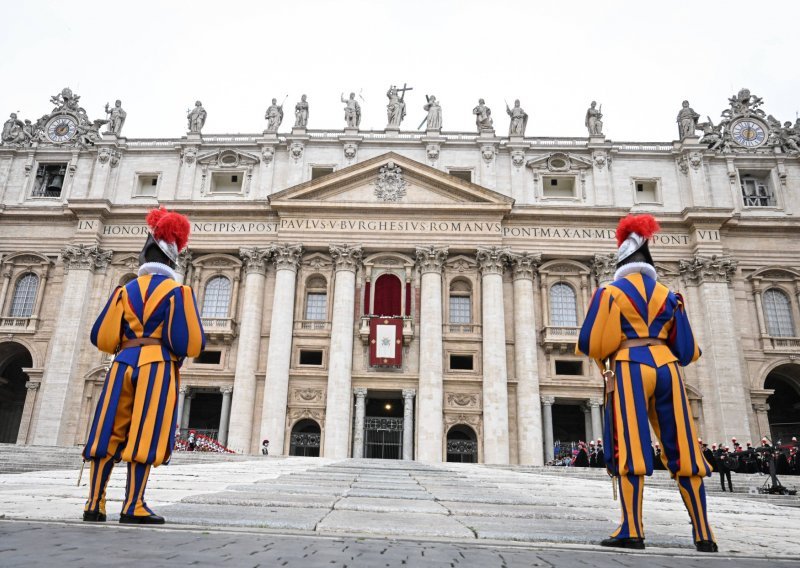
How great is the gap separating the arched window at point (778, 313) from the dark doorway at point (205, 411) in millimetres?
26545

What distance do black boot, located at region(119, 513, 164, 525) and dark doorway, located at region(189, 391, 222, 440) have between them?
88.6 feet

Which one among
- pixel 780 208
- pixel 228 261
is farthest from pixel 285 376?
pixel 780 208

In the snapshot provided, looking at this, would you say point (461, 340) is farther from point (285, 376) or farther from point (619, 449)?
point (619, 449)

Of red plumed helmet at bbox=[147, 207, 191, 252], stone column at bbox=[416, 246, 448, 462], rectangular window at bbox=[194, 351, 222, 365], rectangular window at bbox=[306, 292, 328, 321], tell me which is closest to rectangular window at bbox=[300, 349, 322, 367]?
rectangular window at bbox=[306, 292, 328, 321]

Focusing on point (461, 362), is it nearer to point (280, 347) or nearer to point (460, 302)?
point (460, 302)

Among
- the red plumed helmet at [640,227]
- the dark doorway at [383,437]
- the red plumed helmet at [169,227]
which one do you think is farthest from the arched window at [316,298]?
the red plumed helmet at [640,227]

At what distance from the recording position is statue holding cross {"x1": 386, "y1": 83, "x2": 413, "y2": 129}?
32875 mm

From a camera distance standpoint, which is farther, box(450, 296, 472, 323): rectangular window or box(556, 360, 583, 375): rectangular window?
box(450, 296, 472, 323): rectangular window

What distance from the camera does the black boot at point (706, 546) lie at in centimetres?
404

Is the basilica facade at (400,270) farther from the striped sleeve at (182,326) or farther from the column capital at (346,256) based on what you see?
the striped sleeve at (182,326)

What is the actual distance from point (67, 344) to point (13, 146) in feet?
40.8

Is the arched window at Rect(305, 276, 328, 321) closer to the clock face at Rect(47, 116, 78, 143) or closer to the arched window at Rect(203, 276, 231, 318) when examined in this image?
the arched window at Rect(203, 276, 231, 318)

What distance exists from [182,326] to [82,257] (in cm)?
2776

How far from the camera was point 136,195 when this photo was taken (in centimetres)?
3186
